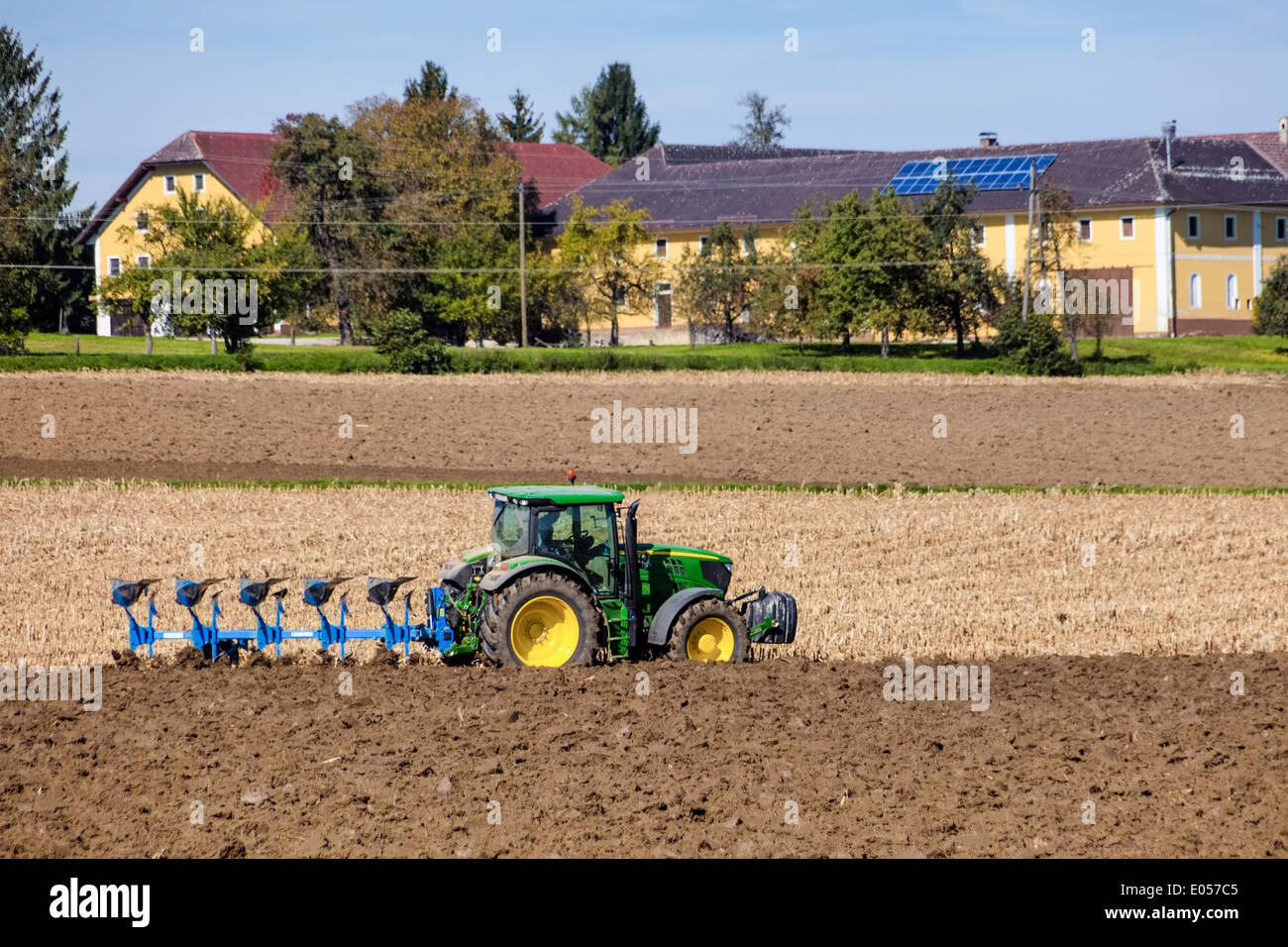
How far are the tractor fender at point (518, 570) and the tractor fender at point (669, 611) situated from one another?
828 mm

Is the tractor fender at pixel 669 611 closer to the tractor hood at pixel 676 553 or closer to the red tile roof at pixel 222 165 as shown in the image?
the tractor hood at pixel 676 553

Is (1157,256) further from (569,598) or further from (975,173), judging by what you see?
(569,598)

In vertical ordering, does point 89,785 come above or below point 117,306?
below

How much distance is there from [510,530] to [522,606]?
98cm

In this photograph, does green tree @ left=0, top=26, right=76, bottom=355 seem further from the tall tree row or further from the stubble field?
the stubble field

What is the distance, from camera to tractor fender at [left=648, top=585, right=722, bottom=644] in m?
14.5

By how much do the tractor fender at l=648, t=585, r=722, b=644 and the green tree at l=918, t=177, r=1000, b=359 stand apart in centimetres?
5062

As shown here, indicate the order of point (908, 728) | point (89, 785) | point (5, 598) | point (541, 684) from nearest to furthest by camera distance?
point (89, 785) → point (908, 728) → point (541, 684) → point (5, 598)

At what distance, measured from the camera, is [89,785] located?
11.0 m

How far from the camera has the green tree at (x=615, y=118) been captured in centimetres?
12069
